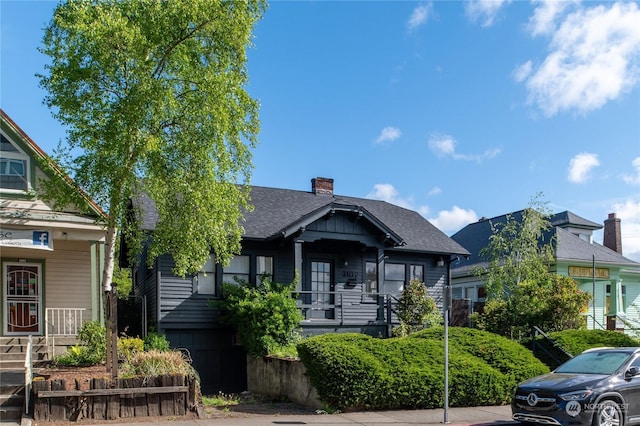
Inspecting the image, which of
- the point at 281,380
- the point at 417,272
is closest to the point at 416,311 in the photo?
the point at 417,272

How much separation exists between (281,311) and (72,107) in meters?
7.90

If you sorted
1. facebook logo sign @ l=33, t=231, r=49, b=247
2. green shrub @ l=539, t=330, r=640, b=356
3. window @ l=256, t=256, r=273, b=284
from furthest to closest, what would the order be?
window @ l=256, t=256, r=273, b=284, green shrub @ l=539, t=330, r=640, b=356, facebook logo sign @ l=33, t=231, r=49, b=247

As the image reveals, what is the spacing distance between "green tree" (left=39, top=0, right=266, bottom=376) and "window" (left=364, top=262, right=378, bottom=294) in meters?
9.05

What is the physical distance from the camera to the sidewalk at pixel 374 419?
11875 millimetres

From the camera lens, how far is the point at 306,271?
70.9 ft

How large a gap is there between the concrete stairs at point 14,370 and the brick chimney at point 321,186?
12330mm

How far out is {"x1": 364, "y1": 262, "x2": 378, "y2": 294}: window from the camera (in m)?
23.0

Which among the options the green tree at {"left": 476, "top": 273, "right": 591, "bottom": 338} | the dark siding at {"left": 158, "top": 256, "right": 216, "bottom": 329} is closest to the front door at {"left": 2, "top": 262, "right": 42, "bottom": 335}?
the dark siding at {"left": 158, "top": 256, "right": 216, "bottom": 329}

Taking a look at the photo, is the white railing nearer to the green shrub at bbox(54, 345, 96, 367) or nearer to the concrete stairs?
the concrete stairs

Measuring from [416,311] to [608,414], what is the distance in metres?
10.7

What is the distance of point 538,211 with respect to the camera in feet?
82.4

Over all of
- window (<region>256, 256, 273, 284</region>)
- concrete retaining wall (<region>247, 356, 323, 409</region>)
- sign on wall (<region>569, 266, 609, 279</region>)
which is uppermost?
window (<region>256, 256, 273, 284</region>)

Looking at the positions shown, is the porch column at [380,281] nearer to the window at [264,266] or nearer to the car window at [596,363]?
the window at [264,266]

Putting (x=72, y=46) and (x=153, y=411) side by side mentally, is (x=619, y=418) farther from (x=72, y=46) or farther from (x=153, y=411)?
(x=72, y=46)
